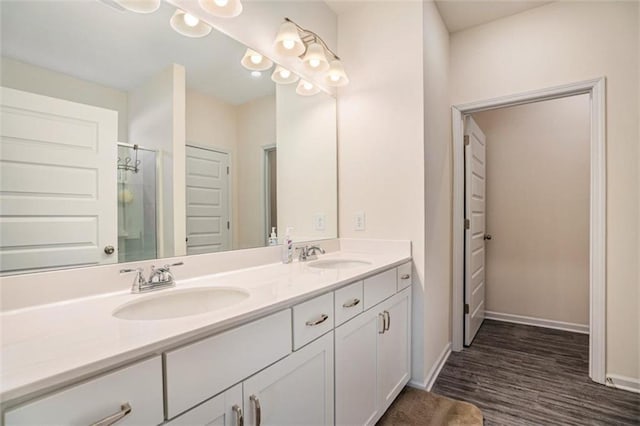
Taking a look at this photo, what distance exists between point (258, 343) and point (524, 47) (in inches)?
107

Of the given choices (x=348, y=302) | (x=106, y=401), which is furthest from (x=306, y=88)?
(x=106, y=401)

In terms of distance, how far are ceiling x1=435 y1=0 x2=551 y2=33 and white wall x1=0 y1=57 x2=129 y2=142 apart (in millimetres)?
2171

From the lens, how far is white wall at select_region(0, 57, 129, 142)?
0.88 m

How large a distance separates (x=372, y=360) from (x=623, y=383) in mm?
1770

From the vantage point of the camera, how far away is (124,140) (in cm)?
112

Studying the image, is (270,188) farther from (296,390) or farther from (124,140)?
(296,390)

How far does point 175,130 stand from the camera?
1.32 meters

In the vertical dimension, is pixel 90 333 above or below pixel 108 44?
below

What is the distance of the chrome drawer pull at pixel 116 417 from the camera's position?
565 millimetres

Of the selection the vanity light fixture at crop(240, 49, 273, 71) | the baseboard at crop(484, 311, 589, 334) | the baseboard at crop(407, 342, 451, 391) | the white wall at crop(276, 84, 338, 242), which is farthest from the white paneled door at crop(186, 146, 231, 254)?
the baseboard at crop(484, 311, 589, 334)

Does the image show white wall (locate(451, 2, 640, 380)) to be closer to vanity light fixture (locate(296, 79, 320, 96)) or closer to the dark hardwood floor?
the dark hardwood floor

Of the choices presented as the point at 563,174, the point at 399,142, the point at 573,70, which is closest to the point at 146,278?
the point at 399,142

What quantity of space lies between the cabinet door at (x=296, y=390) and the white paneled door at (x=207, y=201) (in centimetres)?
66

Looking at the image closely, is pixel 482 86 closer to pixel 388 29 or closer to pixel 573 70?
pixel 573 70
